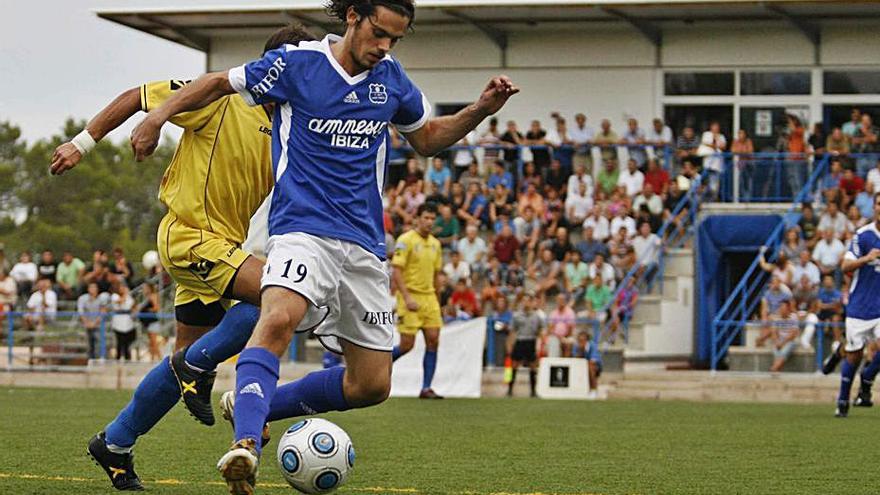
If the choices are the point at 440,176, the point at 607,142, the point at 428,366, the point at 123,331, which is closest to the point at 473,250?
the point at 440,176

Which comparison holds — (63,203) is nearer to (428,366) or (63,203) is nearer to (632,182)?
(632,182)

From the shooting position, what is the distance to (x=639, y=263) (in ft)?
80.6

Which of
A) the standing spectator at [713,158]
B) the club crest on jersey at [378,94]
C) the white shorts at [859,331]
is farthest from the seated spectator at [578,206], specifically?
the club crest on jersey at [378,94]

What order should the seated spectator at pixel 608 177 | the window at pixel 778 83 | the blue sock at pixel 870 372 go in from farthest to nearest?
the window at pixel 778 83 < the seated spectator at pixel 608 177 < the blue sock at pixel 870 372

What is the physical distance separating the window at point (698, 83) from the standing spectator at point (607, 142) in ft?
9.61

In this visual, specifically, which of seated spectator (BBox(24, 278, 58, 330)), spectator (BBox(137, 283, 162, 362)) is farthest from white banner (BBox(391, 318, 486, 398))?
seated spectator (BBox(24, 278, 58, 330))

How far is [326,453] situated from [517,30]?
25.3m

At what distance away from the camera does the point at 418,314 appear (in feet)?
58.7

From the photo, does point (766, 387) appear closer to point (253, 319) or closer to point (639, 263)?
point (639, 263)

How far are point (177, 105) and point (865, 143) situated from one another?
2064cm

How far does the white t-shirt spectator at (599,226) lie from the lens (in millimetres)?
25034

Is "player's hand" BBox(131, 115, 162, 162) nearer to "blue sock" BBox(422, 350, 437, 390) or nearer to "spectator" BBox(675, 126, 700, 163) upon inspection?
"blue sock" BBox(422, 350, 437, 390)

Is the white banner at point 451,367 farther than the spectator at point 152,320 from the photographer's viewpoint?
No

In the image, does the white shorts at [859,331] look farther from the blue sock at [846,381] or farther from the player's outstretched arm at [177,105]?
the player's outstretched arm at [177,105]
